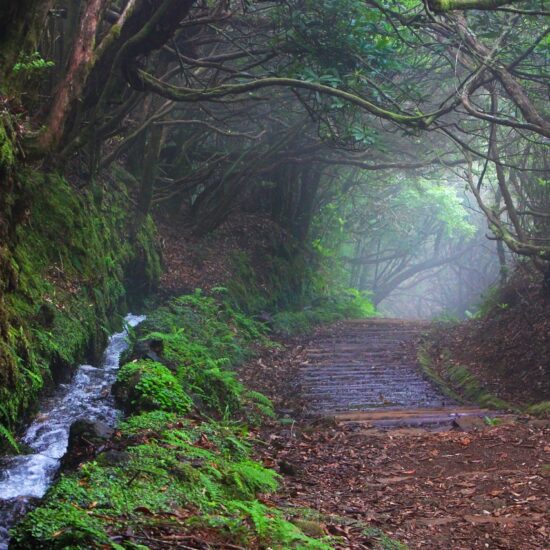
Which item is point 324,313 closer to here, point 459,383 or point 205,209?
point 205,209

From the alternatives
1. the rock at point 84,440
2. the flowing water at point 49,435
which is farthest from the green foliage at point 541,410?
the rock at point 84,440

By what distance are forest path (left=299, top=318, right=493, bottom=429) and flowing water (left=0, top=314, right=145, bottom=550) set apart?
10.6ft

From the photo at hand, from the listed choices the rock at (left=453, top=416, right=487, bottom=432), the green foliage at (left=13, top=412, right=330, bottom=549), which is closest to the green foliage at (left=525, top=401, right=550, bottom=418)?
the rock at (left=453, top=416, right=487, bottom=432)

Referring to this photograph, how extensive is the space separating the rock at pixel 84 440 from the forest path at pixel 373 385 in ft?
13.9

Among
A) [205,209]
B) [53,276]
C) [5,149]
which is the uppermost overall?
[205,209]

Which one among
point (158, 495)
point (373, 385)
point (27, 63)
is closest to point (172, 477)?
point (158, 495)

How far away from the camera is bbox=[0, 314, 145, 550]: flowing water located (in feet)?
16.4

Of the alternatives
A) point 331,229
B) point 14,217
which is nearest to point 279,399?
point 14,217

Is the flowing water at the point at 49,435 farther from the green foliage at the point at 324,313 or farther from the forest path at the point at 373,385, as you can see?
the green foliage at the point at 324,313

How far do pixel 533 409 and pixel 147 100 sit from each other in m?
8.65

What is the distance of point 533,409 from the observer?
961cm

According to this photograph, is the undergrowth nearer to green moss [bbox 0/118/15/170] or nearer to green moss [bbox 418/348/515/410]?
green moss [bbox 0/118/15/170]

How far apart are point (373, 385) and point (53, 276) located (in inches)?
223

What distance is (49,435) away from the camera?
21.1 ft
